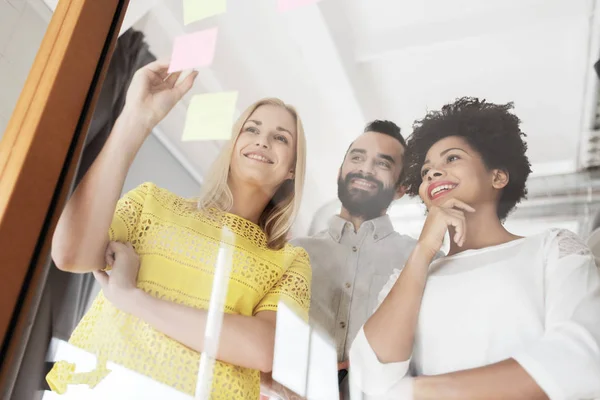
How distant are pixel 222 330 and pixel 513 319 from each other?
0.47 meters

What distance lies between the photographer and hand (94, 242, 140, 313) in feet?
3.09

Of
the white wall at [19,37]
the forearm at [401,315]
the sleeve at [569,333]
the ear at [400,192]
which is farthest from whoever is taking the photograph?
the white wall at [19,37]

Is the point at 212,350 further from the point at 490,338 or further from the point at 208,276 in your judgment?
the point at 490,338

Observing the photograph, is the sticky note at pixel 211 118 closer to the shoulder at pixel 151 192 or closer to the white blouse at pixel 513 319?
the shoulder at pixel 151 192

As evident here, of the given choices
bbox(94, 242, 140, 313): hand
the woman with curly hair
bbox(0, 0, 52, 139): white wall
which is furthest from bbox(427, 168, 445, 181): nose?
bbox(0, 0, 52, 139): white wall

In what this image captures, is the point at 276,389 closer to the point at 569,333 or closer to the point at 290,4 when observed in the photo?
the point at 569,333

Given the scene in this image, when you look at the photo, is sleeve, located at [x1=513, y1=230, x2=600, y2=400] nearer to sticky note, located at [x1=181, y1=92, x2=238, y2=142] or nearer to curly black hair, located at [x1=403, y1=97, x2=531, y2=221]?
curly black hair, located at [x1=403, y1=97, x2=531, y2=221]

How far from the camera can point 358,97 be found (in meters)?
0.95

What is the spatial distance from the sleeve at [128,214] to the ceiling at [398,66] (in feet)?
0.35

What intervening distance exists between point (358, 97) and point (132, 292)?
0.54 m

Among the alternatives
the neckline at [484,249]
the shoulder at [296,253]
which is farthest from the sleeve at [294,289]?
the neckline at [484,249]

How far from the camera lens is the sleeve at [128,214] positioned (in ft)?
3.22

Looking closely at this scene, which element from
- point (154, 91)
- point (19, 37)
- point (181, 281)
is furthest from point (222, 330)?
point (19, 37)

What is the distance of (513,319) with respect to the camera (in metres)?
0.71
